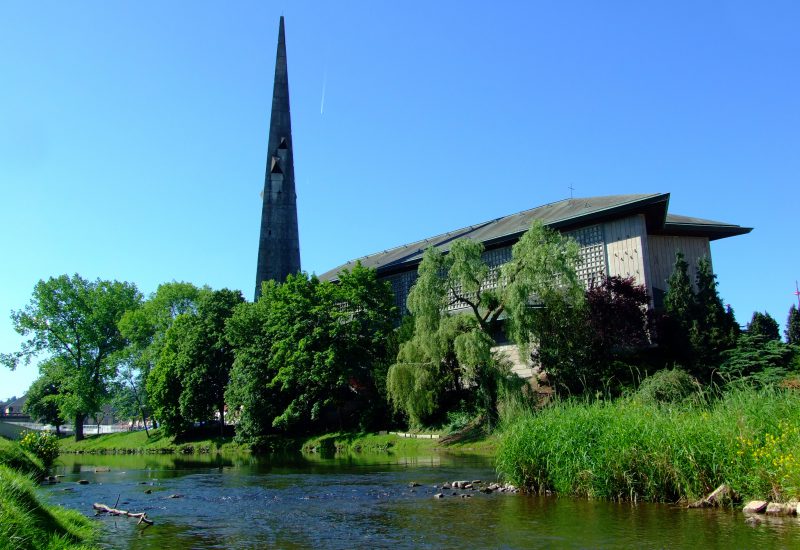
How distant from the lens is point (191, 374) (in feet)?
150

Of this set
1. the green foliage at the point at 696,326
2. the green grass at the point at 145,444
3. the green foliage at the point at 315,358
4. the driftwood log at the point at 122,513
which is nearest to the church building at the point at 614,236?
the green foliage at the point at 696,326

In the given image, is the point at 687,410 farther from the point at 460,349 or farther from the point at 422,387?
the point at 422,387

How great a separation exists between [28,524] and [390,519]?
7054 millimetres

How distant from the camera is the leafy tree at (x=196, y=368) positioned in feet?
150

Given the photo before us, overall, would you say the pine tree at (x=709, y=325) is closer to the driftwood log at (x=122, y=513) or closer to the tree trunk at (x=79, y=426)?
the driftwood log at (x=122, y=513)

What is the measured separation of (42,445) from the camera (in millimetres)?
24828

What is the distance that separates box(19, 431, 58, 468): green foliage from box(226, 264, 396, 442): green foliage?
48.4 feet

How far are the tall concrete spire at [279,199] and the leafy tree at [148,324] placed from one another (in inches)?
267

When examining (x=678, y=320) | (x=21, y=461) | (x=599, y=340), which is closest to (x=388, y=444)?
(x=599, y=340)

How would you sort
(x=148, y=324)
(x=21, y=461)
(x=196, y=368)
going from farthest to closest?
1. (x=148, y=324)
2. (x=196, y=368)
3. (x=21, y=461)

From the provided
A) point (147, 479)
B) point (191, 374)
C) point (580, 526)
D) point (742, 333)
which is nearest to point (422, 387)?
point (147, 479)

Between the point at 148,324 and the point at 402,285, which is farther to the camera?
the point at 148,324

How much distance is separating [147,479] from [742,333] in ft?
79.1

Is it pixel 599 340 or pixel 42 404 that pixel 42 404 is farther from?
pixel 599 340
